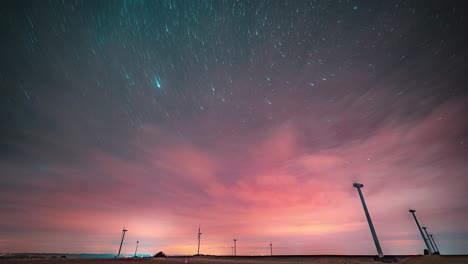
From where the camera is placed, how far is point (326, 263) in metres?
43.1

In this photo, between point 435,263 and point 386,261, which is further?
point 386,261

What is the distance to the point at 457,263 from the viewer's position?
35219mm

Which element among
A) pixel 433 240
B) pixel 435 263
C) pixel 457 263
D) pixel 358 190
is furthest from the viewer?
pixel 433 240

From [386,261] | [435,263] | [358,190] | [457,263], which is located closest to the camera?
[457,263]

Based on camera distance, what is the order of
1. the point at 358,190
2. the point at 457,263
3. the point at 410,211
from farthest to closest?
1. the point at 410,211
2. the point at 358,190
3. the point at 457,263

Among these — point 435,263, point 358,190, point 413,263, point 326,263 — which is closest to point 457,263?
point 435,263

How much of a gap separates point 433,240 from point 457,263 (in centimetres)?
11425

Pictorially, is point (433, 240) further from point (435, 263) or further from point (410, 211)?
point (435, 263)

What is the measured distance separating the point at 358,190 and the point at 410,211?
156 ft

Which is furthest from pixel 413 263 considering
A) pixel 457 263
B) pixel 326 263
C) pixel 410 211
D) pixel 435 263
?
pixel 410 211

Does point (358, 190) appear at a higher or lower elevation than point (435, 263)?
higher

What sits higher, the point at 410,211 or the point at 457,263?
the point at 410,211

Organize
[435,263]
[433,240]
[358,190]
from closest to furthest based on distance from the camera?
[435,263], [358,190], [433,240]

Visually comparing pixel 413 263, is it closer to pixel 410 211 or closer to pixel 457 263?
pixel 457 263
